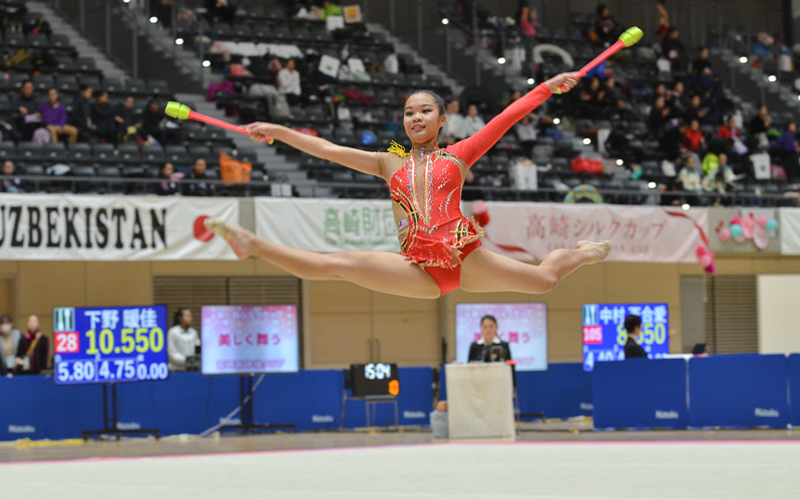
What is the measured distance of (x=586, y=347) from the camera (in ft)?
47.8

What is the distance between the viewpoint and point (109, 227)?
39.2 feet

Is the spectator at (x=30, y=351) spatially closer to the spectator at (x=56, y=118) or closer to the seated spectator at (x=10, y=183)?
the seated spectator at (x=10, y=183)

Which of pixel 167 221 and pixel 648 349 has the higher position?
pixel 167 221

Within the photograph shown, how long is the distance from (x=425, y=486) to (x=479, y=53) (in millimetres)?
15726

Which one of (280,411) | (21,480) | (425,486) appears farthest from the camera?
(280,411)

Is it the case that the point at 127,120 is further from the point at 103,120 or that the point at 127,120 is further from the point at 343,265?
the point at 343,265

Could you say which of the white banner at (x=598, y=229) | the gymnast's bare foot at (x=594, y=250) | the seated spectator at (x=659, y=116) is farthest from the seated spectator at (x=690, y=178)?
the gymnast's bare foot at (x=594, y=250)

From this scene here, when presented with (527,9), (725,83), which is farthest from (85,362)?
(725,83)

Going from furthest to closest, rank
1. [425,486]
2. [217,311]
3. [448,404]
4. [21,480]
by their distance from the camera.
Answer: [217,311] → [448,404] → [21,480] → [425,486]

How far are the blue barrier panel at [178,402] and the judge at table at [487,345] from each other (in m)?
3.38

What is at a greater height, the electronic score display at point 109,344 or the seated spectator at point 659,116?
the seated spectator at point 659,116

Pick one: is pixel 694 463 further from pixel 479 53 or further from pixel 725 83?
pixel 725 83

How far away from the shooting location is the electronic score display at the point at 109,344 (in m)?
11.1

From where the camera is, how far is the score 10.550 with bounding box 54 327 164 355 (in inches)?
440
